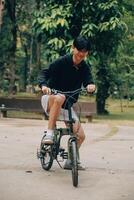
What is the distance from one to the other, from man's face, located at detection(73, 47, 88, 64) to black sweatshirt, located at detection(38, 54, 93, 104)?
87 millimetres

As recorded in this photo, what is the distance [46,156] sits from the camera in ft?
29.2

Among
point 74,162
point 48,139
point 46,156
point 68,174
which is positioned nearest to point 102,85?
point 46,156

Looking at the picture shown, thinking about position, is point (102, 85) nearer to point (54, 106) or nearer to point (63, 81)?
point (63, 81)

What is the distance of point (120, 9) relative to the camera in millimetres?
22125

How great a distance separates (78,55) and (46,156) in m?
1.53

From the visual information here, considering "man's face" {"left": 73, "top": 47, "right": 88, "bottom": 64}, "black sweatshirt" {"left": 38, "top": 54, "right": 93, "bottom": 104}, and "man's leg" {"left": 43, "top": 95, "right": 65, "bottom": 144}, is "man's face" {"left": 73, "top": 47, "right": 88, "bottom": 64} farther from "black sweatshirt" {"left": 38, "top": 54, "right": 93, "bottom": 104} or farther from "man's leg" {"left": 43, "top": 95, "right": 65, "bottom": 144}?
"man's leg" {"left": 43, "top": 95, "right": 65, "bottom": 144}

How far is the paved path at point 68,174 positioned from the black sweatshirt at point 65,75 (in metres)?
1.14

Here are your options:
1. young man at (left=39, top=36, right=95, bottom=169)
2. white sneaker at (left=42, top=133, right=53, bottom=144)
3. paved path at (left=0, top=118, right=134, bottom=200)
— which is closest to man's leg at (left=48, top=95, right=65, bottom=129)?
young man at (left=39, top=36, right=95, bottom=169)

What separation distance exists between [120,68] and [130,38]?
1.89 m

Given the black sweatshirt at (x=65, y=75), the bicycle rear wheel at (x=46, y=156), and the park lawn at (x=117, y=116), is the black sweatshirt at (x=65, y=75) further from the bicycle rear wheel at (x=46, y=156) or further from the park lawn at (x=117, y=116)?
the park lawn at (x=117, y=116)

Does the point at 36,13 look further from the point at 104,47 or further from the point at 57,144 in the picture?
the point at 57,144

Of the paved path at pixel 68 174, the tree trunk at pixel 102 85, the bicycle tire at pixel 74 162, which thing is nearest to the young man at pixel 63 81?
the bicycle tire at pixel 74 162

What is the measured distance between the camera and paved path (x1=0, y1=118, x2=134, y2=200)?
7.45 meters

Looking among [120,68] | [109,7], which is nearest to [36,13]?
[109,7]
